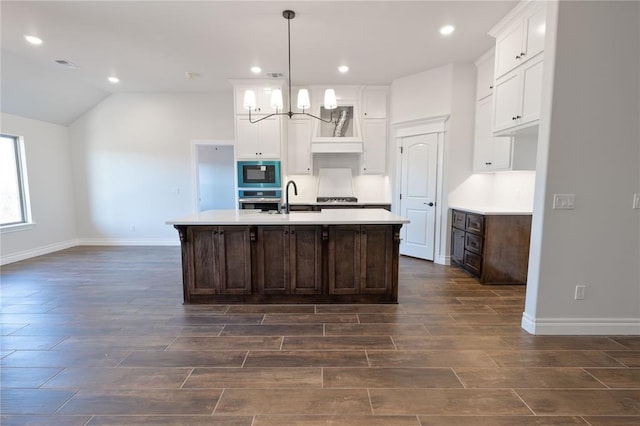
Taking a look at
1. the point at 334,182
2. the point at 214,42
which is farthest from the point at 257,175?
the point at 214,42

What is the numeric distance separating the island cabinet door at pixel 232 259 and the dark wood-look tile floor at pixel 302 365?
0.22m

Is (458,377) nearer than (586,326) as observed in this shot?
Yes

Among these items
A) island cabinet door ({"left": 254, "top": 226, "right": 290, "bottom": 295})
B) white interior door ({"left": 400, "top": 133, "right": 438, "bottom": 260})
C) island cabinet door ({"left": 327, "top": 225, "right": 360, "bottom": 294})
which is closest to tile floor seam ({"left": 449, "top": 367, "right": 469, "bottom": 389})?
island cabinet door ({"left": 327, "top": 225, "right": 360, "bottom": 294})

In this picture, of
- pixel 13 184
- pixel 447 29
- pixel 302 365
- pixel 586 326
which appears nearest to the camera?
pixel 302 365

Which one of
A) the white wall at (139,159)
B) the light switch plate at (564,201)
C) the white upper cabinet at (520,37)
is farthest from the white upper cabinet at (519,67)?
the white wall at (139,159)

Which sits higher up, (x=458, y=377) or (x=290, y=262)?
(x=290, y=262)

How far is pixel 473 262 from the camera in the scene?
3977 millimetres

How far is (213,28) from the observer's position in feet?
10.9

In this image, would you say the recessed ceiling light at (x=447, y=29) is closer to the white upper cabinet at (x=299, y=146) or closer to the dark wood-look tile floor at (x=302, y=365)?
the white upper cabinet at (x=299, y=146)

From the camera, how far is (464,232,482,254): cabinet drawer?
3818 mm

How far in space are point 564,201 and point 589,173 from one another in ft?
0.95

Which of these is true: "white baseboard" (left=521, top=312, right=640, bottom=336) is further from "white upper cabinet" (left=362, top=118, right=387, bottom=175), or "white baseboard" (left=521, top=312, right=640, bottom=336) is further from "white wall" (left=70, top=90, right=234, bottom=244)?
"white wall" (left=70, top=90, right=234, bottom=244)

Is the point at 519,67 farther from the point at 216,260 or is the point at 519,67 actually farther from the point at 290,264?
the point at 216,260

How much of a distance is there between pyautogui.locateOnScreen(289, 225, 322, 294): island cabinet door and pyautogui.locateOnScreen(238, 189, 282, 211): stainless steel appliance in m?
Result: 2.13
